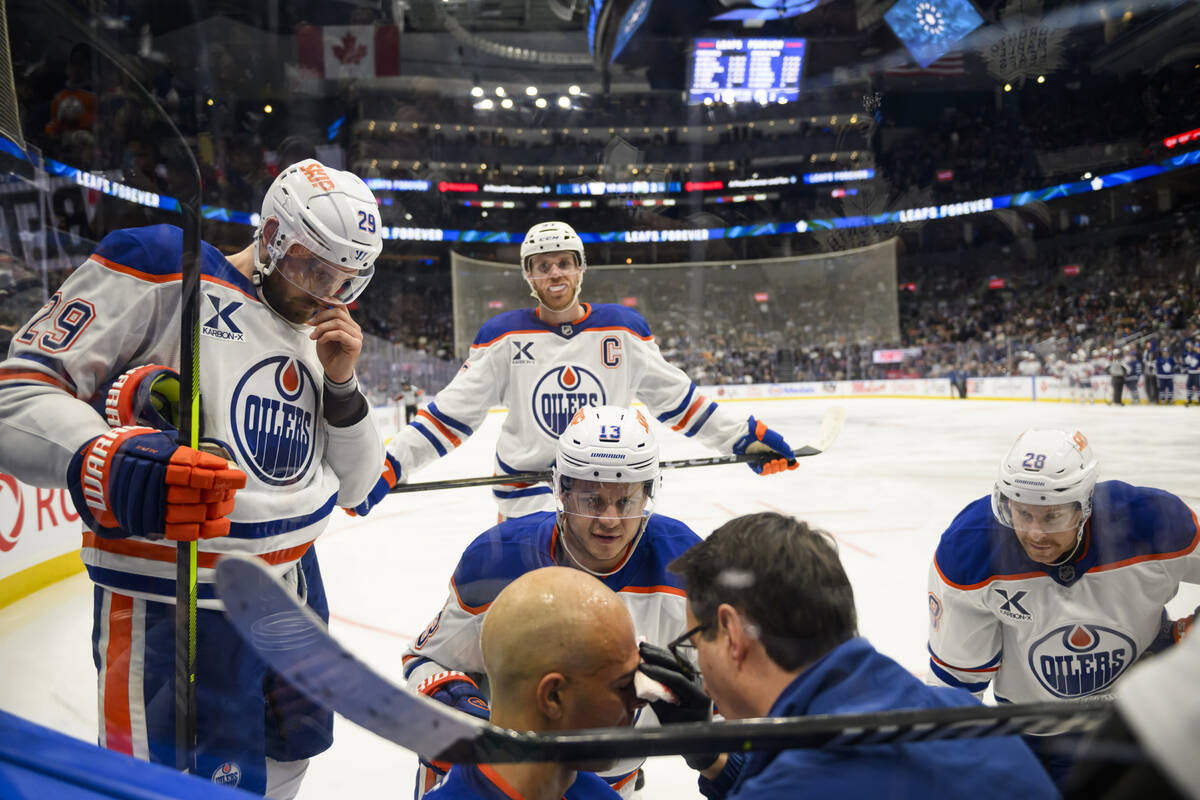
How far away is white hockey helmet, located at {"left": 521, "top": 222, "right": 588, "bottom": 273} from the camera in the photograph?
2326 mm

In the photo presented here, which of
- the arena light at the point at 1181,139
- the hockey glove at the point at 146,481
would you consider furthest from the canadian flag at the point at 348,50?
the arena light at the point at 1181,139

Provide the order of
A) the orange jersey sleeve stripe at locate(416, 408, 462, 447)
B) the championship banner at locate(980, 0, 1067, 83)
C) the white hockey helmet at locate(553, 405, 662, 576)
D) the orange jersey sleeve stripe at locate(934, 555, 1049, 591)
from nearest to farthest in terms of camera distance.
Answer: the white hockey helmet at locate(553, 405, 662, 576), the orange jersey sleeve stripe at locate(934, 555, 1049, 591), the championship banner at locate(980, 0, 1067, 83), the orange jersey sleeve stripe at locate(416, 408, 462, 447)

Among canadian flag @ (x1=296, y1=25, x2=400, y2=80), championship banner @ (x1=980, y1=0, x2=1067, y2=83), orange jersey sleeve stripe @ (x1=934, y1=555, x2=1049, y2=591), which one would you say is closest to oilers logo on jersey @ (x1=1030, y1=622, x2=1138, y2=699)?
orange jersey sleeve stripe @ (x1=934, y1=555, x2=1049, y2=591)

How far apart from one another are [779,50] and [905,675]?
6.92 feet

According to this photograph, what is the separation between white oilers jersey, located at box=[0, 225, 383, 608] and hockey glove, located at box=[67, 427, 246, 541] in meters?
0.04

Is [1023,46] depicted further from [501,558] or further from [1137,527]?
[501,558]

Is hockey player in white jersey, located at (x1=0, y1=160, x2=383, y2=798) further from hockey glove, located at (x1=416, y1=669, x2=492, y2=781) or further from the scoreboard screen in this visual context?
the scoreboard screen

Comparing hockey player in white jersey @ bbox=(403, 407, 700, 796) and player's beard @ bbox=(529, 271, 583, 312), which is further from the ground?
player's beard @ bbox=(529, 271, 583, 312)

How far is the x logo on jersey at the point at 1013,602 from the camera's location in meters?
1.51

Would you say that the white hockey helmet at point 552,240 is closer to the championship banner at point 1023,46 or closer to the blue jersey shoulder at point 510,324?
the blue jersey shoulder at point 510,324

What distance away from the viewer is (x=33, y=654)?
3.21 ft

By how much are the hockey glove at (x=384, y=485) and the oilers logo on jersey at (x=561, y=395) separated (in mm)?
501

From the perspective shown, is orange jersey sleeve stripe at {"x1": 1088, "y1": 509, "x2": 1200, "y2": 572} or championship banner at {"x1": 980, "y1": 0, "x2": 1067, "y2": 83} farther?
championship banner at {"x1": 980, "y1": 0, "x2": 1067, "y2": 83}

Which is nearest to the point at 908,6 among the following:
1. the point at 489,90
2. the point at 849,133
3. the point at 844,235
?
the point at 849,133
